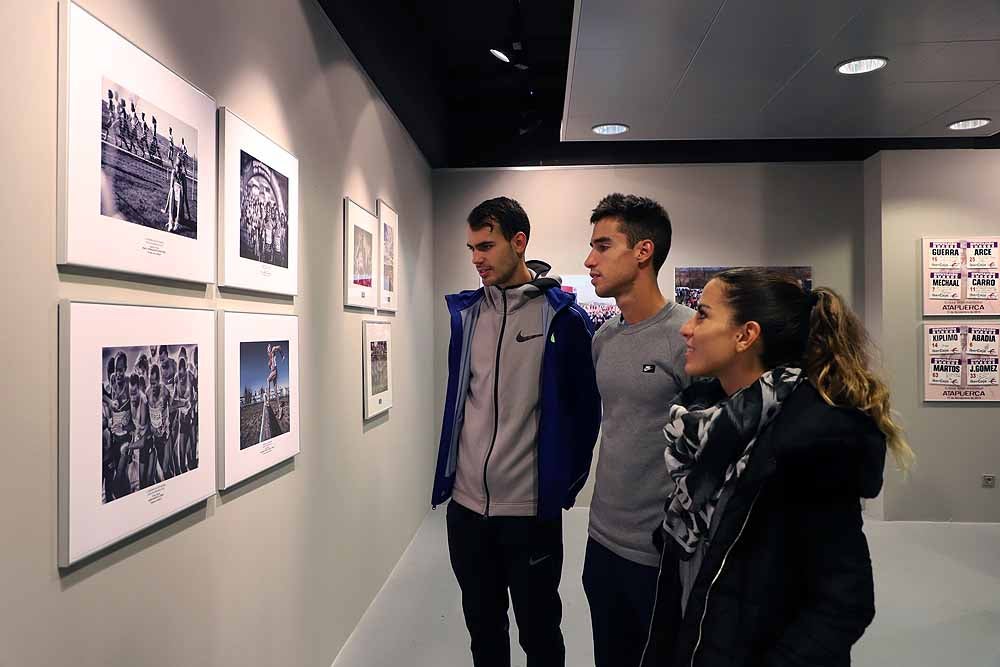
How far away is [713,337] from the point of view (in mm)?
1299

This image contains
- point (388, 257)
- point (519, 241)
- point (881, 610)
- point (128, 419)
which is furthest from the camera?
point (388, 257)

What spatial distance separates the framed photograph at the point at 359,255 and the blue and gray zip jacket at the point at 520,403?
103 cm

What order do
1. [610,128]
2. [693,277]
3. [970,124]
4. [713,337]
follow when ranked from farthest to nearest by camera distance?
[693,277] → [610,128] → [970,124] → [713,337]

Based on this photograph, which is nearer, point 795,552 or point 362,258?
point 795,552

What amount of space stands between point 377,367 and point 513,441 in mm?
1722

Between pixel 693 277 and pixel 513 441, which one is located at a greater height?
pixel 693 277

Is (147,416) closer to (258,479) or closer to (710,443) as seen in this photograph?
(258,479)

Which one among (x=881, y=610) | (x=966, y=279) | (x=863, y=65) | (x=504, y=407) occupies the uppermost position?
(x=863, y=65)

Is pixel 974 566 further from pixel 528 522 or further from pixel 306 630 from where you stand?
pixel 306 630

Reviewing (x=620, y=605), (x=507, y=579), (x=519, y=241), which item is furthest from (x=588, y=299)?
(x=620, y=605)

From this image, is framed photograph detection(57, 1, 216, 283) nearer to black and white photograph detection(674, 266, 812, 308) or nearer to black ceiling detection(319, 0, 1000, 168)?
black ceiling detection(319, 0, 1000, 168)

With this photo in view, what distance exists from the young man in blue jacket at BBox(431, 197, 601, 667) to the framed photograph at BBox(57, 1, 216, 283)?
0.83 meters

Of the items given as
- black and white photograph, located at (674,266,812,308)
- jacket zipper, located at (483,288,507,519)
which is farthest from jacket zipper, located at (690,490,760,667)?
black and white photograph, located at (674,266,812,308)

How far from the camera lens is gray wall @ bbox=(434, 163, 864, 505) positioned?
5684 mm
